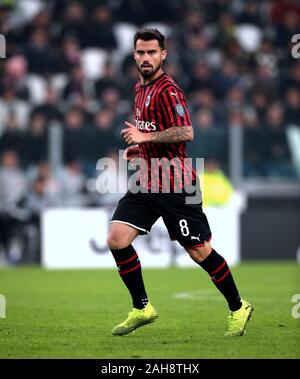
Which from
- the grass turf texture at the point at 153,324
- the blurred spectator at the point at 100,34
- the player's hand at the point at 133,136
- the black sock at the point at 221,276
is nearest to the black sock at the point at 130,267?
the grass turf texture at the point at 153,324

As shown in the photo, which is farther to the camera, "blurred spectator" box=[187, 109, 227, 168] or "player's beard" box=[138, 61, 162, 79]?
"blurred spectator" box=[187, 109, 227, 168]

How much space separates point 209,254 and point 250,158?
865 cm

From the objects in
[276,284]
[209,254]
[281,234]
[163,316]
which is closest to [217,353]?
[209,254]

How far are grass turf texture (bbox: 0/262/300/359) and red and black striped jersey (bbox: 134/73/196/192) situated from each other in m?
1.16

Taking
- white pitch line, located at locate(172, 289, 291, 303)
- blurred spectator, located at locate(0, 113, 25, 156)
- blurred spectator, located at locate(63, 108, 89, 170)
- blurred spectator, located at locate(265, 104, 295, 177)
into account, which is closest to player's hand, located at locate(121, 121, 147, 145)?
white pitch line, located at locate(172, 289, 291, 303)

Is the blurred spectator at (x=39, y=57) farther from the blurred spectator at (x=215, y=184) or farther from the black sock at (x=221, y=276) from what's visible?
the black sock at (x=221, y=276)

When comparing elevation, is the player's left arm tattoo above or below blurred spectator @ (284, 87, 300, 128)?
below

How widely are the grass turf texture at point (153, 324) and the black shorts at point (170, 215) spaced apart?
2.42 feet

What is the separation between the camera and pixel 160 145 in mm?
7359

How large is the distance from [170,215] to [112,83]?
980cm

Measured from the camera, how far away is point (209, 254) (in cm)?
728

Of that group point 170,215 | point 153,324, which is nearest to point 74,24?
point 153,324

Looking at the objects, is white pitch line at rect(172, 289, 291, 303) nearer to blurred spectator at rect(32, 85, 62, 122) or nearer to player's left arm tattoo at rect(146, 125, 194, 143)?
player's left arm tattoo at rect(146, 125, 194, 143)

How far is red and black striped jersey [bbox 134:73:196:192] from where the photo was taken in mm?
7258
